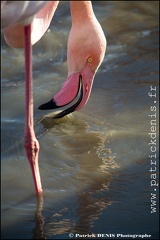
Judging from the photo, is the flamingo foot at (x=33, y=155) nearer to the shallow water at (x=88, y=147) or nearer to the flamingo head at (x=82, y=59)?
the shallow water at (x=88, y=147)

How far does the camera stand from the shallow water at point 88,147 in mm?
4004

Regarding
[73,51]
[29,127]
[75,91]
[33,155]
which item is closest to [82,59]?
[73,51]

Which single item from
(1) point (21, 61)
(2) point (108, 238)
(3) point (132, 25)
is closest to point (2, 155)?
(2) point (108, 238)

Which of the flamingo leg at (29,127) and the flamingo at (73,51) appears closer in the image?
the flamingo leg at (29,127)

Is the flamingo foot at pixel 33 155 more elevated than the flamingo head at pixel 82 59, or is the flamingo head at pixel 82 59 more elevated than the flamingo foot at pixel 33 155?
the flamingo head at pixel 82 59

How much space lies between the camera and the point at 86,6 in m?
4.27

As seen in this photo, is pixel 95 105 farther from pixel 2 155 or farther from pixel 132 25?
pixel 132 25

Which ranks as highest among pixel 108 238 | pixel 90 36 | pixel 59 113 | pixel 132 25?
pixel 132 25

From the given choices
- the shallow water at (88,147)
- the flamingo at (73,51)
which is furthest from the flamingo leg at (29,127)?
the shallow water at (88,147)

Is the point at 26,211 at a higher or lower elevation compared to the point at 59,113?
lower

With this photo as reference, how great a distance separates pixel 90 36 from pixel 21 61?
1930 mm

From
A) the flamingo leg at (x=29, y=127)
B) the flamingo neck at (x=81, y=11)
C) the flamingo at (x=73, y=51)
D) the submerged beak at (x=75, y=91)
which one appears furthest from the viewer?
the submerged beak at (x=75, y=91)

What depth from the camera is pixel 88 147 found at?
15.8 feet

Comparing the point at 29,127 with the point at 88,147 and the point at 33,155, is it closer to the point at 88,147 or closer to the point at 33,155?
the point at 33,155
